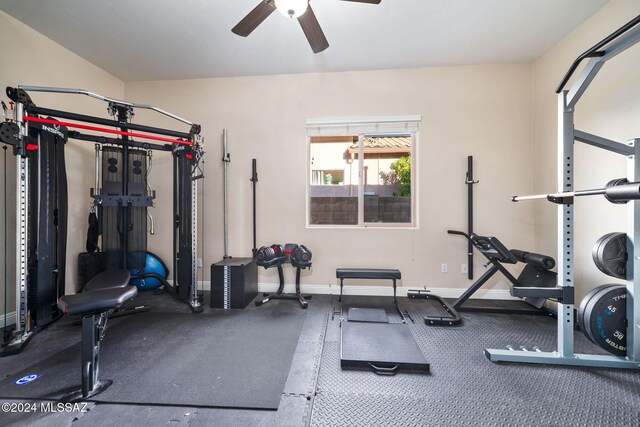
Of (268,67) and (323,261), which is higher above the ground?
(268,67)

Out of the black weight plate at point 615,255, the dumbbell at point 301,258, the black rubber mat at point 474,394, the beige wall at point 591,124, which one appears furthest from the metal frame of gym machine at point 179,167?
the beige wall at point 591,124

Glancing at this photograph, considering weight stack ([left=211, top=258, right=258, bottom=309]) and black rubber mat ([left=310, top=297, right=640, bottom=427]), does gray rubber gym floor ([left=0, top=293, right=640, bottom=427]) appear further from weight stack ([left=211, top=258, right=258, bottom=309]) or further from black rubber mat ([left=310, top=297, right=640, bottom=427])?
weight stack ([left=211, top=258, right=258, bottom=309])

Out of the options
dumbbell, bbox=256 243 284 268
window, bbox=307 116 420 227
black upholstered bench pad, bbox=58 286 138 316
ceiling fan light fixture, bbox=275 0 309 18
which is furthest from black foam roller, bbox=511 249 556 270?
black upholstered bench pad, bbox=58 286 138 316

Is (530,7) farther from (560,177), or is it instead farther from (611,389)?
(611,389)

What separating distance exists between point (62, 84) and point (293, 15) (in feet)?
9.57

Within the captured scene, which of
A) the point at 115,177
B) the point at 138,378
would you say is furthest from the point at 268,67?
the point at 138,378

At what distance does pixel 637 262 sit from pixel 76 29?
5.19 m

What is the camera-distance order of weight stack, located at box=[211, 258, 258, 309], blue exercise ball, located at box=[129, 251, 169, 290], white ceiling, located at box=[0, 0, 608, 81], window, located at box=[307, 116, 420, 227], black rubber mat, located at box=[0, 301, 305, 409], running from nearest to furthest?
black rubber mat, located at box=[0, 301, 305, 409] → white ceiling, located at box=[0, 0, 608, 81] → weight stack, located at box=[211, 258, 258, 309] → blue exercise ball, located at box=[129, 251, 169, 290] → window, located at box=[307, 116, 420, 227]

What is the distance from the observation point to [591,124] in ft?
7.18

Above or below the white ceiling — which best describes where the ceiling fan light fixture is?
below

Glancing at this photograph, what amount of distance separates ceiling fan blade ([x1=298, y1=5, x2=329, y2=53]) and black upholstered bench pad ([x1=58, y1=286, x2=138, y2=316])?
2218 millimetres

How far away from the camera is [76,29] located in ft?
7.70

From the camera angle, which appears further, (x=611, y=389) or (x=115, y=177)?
(x=115, y=177)

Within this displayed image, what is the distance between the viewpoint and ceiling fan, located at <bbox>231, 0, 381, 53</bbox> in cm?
154
